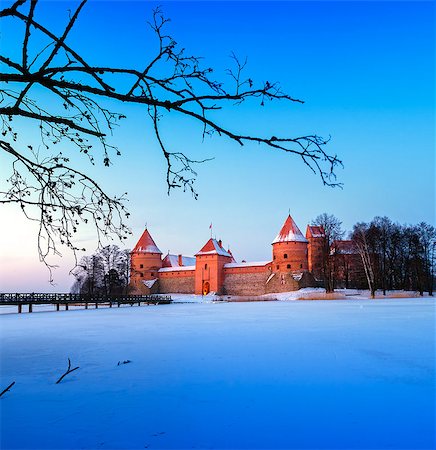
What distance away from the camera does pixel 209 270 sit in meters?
49.8

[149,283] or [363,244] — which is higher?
[363,244]

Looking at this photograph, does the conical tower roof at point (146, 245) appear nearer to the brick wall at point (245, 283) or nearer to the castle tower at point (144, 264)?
the castle tower at point (144, 264)

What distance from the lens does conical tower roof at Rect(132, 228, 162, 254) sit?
53938 mm

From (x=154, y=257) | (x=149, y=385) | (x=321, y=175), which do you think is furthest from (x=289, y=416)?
(x=154, y=257)

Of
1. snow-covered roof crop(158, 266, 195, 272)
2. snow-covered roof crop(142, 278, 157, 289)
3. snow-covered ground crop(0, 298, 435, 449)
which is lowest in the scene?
snow-covered roof crop(142, 278, 157, 289)

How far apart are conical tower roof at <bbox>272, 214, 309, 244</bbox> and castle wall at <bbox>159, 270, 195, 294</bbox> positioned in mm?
12800

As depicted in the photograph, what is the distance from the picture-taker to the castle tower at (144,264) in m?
53.4

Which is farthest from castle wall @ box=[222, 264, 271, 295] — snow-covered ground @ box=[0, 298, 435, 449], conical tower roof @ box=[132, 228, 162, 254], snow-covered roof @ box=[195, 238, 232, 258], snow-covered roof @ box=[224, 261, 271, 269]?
snow-covered ground @ box=[0, 298, 435, 449]

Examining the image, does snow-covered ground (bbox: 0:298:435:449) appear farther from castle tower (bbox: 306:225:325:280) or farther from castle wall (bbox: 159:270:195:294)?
castle wall (bbox: 159:270:195:294)

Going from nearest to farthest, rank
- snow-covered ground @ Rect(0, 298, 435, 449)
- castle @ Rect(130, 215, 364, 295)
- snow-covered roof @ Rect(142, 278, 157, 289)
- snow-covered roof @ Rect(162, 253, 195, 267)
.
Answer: snow-covered ground @ Rect(0, 298, 435, 449), castle @ Rect(130, 215, 364, 295), snow-covered roof @ Rect(142, 278, 157, 289), snow-covered roof @ Rect(162, 253, 195, 267)

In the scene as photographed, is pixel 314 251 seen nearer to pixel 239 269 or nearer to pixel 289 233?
pixel 289 233

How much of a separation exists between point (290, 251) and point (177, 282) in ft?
54.9

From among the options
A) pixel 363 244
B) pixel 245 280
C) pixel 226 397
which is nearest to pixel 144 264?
pixel 245 280

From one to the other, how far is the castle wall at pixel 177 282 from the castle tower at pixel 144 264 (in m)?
1.41
